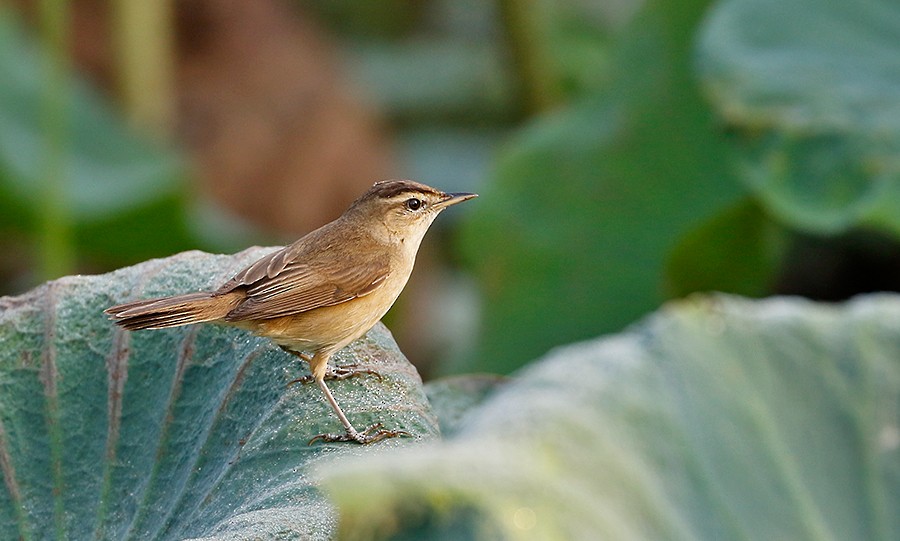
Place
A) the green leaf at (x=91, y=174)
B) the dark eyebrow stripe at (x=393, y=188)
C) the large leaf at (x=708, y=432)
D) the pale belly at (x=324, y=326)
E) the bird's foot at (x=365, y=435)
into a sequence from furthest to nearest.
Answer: the green leaf at (x=91, y=174)
the dark eyebrow stripe at (x=393, y=188)
the pale belly at (x=324, y=326)
the bird's foot at (x=365, y=435)
the large leaf at (x=708, y=432)

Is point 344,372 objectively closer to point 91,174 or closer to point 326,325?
point 326,325

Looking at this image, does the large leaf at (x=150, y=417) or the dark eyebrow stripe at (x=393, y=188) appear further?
the dark eyebrow stripe at (x=393, y=188)

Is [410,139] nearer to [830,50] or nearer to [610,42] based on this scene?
[610,42]

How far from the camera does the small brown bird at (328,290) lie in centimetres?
271

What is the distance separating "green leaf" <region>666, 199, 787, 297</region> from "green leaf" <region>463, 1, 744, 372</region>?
154 mm

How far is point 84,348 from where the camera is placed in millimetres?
2752

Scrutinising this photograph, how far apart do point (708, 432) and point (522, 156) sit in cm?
360

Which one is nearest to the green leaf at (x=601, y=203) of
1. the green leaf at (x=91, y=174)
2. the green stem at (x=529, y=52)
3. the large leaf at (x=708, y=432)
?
the green stem at (x=529, y=52)

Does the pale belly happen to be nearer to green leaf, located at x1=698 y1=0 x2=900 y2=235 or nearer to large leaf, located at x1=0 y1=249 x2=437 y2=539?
large leaf, located at x1=0 y1=249 x2=437 y2=539

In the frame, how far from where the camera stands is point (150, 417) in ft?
8.64

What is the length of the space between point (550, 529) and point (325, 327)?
180 centimetres

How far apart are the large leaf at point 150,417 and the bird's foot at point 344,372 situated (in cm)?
2

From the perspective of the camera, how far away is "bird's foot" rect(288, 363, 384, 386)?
2.68 meters

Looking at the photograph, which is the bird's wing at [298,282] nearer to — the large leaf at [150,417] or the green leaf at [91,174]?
the large leaf at [150,417]
